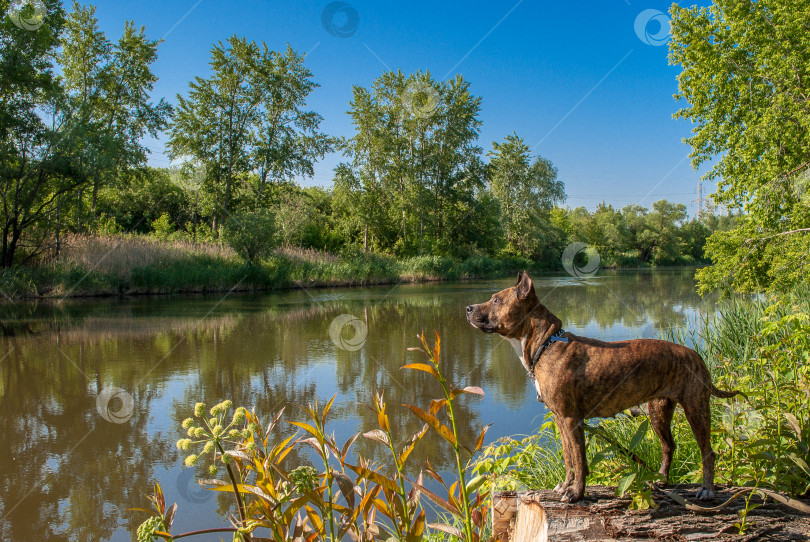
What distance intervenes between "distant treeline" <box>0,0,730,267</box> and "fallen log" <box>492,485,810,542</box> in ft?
71.1

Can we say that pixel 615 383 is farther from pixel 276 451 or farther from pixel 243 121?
pixel 243 121

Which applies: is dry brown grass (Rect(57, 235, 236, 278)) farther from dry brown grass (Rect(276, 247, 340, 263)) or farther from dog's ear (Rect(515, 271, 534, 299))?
dog's ear (Rect(515, 271, 534, 299))

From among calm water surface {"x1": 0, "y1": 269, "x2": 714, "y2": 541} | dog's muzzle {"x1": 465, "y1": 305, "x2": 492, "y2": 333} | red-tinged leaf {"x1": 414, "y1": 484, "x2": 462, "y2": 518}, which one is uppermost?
dog's muzzle {"x1": 465, "y1": 305, "x2": 492, "y2": 333}

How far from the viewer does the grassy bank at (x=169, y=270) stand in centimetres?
1878

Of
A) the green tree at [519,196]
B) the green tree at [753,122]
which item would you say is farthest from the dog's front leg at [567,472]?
the green tree at [519,196]

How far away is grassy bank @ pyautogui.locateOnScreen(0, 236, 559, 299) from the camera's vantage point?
18783mm

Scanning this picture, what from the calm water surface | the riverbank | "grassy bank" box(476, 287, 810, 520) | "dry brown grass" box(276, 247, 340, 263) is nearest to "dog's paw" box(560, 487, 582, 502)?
"grassy bank" box(476, 287, 810, 520)

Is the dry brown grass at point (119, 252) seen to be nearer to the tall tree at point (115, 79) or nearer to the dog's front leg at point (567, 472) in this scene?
the tall tree at point (115, 79)

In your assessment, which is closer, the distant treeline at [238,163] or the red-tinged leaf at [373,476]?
the red-tinged leaf at [373,476]

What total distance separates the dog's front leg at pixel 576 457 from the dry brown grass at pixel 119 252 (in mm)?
21197

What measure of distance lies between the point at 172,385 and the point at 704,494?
21.3 ft

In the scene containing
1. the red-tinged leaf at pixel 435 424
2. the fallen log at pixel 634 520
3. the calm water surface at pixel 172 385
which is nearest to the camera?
the red-tinged leaf at pixel 435 424

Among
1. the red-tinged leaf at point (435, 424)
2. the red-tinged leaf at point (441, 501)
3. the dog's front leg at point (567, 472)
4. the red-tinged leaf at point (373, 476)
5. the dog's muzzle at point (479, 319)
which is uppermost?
the dog's muzzle at point (479, 319)

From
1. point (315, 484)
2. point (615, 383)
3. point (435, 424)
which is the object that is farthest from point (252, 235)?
point (435, 424)
